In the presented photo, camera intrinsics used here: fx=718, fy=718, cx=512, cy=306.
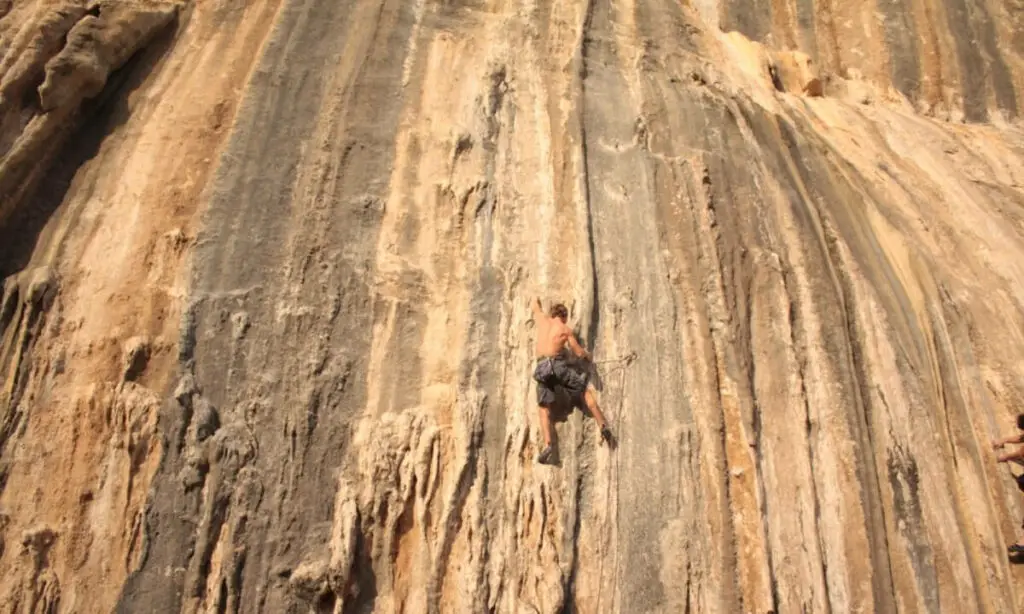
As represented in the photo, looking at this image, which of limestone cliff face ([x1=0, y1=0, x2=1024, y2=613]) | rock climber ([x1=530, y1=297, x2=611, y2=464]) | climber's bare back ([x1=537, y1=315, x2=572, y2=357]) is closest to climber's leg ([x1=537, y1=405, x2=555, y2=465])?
rock climber ([x1=530, y1=297, x2=611, y2=464])

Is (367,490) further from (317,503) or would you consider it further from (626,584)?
(626,584)

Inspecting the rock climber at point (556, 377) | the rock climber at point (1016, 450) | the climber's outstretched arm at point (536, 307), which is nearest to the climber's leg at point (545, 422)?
the rock climber at point (556, 377)

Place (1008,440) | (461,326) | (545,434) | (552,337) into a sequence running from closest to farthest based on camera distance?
(545,434), (552,337), (1008,440), (461,326)

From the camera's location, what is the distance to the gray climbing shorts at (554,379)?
5066 millimetres

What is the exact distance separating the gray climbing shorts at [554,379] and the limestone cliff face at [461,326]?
5.8 inches

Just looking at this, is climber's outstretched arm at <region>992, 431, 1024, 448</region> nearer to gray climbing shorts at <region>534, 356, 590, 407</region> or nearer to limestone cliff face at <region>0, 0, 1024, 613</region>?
limestone cliff face at <region>0, 0, 1024, 613</region>

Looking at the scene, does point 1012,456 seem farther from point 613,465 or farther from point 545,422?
point 545,422

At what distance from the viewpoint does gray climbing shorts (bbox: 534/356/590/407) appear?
16.6ft

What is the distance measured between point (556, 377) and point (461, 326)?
0.88 meters

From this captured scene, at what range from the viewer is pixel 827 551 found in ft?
15.9

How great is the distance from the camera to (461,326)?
5.48m

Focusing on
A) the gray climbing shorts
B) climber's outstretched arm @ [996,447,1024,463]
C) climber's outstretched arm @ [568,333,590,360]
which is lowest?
climber's outstretched arm @ [996,447,1024,463]

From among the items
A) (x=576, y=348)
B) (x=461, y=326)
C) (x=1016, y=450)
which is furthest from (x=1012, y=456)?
(x=461, y=326)

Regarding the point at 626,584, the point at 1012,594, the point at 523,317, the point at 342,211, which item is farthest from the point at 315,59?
the point at 1012,594
